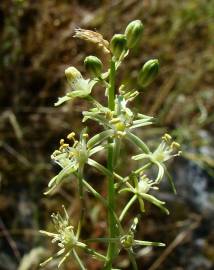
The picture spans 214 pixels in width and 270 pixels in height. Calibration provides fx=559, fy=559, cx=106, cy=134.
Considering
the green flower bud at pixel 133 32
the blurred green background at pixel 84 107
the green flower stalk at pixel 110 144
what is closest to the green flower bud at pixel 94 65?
the green flower stalk at pixel 110 144

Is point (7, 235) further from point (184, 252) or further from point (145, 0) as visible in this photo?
point (145, 0)

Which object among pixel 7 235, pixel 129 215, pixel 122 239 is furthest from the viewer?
pixel 129 215

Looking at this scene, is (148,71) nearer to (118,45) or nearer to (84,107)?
(118,45)

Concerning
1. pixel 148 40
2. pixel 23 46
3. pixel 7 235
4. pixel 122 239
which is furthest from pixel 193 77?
pixel 122 239

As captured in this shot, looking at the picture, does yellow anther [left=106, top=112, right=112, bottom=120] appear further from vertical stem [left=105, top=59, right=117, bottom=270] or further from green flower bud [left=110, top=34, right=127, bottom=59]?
green flower bud [left=110, top=34, right=127, bottom=59]

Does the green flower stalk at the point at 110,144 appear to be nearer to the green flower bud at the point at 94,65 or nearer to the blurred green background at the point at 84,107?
the green flower bud at the point at 94,65

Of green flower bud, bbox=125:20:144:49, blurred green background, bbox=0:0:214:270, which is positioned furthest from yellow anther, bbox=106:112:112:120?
blurred green background, bbox=0:0:214:270
